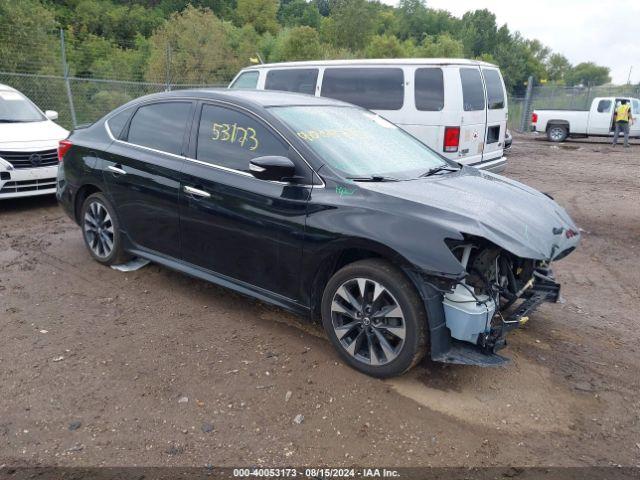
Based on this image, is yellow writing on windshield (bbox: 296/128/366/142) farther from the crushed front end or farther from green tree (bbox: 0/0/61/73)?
green tree (bbox: 0/0/61/73)

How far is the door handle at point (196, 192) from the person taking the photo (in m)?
4.20

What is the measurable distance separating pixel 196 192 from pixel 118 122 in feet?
4.93

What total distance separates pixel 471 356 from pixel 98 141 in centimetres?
391

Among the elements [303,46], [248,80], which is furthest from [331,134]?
[303,46]

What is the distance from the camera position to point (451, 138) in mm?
8055

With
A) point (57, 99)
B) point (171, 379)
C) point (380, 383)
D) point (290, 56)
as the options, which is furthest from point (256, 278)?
point (290, 56)

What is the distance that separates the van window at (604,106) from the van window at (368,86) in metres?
16.3

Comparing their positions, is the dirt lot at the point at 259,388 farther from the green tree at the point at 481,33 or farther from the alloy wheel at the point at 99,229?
the green tree at the point at 481,33

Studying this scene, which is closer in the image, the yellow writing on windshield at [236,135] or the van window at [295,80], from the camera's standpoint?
the yellow writing on windshield at [236,135]

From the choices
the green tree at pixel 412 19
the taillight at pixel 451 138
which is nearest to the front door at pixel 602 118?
the taillight at pixel 451 138

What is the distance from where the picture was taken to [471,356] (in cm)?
330

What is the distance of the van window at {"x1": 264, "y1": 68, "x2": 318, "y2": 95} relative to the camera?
9164mm

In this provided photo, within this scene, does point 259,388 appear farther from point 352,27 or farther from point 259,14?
point 259,14

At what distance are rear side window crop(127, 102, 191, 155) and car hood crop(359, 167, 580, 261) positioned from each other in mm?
1807
